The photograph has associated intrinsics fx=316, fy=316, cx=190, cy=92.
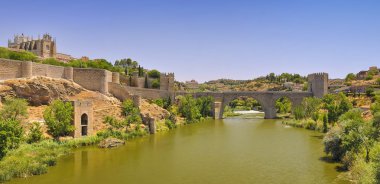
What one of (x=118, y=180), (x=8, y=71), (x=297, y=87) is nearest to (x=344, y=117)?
(x=118, y=180)

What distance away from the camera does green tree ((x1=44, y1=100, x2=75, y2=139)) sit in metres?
24.5

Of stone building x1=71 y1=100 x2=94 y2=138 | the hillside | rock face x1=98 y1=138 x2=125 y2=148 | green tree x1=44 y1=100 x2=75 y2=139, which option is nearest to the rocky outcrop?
the hillside

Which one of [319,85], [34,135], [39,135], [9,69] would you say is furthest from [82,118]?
[319,85]

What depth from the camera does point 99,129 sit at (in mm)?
29156

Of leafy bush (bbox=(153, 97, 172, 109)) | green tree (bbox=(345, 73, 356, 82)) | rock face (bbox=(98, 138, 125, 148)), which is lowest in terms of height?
rock face (bbox=(98, 138, 125, 148))

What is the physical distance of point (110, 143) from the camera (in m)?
25.2

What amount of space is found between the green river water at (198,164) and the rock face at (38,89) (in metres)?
9.49

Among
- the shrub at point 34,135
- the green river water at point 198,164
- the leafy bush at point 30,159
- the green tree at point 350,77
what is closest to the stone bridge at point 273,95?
the green river water at point 198,164

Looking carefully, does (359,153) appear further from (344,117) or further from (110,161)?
(110,161)

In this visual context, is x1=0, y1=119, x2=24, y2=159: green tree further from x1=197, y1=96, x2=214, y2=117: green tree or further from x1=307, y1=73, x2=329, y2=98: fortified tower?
x1=307, y1=73, x2=329, y2=98: fortified tower

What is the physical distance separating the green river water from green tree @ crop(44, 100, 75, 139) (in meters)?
2.53

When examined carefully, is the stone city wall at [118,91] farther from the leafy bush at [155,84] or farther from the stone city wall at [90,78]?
the leafy bush at [155,84]

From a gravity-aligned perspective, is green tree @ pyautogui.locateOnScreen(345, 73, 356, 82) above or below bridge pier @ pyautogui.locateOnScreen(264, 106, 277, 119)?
above

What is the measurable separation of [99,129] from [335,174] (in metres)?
20.4
